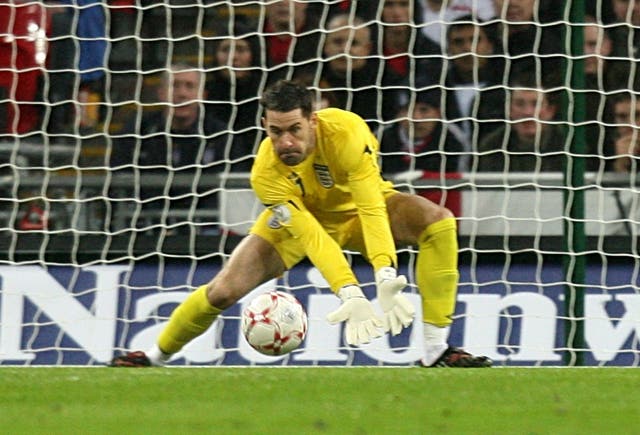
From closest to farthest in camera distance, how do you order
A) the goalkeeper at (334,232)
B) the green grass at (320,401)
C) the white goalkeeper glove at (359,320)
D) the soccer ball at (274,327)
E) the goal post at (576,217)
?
the green grass at (320,401) < the white goalkeeper glove at (359,320) < the goalkeeper at (334,232) < the soccer ball at (274,327) < the goal post at (576,217)

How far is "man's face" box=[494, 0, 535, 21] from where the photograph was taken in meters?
7.68

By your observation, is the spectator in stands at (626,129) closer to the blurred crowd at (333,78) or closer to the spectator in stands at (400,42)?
the blurred crowd at (333,78)

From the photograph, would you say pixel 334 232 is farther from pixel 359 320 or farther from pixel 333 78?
pixel 333 78

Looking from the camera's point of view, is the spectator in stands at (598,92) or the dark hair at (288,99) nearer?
the dark hair at (288,99)

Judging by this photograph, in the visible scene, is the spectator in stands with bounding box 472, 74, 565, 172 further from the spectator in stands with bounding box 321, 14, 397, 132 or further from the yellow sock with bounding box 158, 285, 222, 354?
the yellow sock with bounding box 158, 285, 222, 354

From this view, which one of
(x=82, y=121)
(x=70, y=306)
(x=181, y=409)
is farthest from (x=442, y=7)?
(x=181, y=409)

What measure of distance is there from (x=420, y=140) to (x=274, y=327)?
2.16 m

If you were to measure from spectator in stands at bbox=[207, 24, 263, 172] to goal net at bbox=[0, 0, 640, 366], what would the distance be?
11 millimetres

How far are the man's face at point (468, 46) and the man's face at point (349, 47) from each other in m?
0.45

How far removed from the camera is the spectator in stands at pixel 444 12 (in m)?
7.69

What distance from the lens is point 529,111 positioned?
7.72 metres

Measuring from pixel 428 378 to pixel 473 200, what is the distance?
2.27 metres

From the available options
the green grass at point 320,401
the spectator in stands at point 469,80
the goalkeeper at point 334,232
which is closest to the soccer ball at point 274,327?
the green grass at point 320,401

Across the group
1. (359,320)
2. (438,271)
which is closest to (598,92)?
(438,271)
